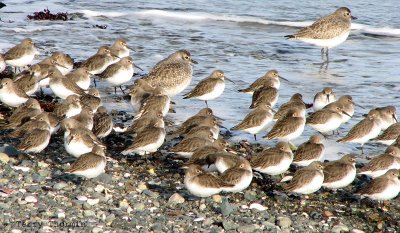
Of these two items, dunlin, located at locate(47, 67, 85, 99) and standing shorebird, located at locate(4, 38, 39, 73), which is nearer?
dunlin, located at locate(47, 67, 85, 99)

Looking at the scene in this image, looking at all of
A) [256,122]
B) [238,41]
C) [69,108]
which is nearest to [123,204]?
[256,122]

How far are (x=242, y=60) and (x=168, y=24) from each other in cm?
596

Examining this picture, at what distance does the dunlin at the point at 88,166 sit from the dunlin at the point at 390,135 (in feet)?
15.3

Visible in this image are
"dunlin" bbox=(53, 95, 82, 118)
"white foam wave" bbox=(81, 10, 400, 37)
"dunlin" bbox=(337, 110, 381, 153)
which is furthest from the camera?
"white foam wave" bbox=(81, 10, 400, 37)

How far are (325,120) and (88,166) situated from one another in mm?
4478

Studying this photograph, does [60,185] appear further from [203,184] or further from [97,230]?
[203,184]

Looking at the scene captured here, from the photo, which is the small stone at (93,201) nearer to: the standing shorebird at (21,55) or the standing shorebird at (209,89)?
the standing shorebird at (209,89)

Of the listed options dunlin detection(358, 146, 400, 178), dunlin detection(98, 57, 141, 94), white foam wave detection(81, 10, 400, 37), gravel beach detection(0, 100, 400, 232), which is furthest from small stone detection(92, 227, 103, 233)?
white foam wave detection(81, 10, 400, 37)

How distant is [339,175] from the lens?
1005 cm

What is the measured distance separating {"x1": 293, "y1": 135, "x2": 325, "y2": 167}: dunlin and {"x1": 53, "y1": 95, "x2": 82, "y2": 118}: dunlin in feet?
12.5

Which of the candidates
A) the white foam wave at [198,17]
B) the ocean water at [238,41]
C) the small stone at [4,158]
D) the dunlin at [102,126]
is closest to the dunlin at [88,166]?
the small stone at [4,158]

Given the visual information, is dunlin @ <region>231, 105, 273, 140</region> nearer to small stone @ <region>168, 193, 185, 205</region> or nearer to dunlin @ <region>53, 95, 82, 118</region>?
dunlin @ <region>53, 95, 82, 118</region>

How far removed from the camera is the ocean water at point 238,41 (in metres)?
15.3

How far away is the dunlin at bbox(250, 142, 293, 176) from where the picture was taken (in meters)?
10.2
